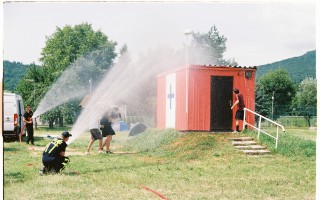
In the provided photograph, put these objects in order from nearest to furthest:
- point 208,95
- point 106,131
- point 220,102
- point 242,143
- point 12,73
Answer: point 12,73 → point 106,131 → point 242,143 → point 208,95 → point 220,102

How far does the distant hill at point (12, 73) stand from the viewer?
22.0 ft

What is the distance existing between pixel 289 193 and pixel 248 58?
3439 millimetres

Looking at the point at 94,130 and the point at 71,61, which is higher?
the point at 71,61

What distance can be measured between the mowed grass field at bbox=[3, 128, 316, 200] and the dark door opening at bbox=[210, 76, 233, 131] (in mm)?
1085

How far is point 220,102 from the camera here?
1474cm

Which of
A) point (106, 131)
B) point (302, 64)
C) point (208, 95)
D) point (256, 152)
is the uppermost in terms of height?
point (302, 64)

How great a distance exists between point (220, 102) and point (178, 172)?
6.04 meters

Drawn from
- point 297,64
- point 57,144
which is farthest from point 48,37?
point 297,64

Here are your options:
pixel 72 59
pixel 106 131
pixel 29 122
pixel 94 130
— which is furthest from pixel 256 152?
pixel 29 122

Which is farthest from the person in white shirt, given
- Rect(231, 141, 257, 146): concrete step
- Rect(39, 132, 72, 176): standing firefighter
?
Rect(231, 141, 257, 146): concrete step

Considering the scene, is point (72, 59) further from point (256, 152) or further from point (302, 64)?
point (256, 152)

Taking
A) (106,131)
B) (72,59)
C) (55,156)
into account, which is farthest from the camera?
(106,131)

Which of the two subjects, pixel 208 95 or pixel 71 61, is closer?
pixel 71 61

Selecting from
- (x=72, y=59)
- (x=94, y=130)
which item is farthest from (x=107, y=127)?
(x=72, y=59)
